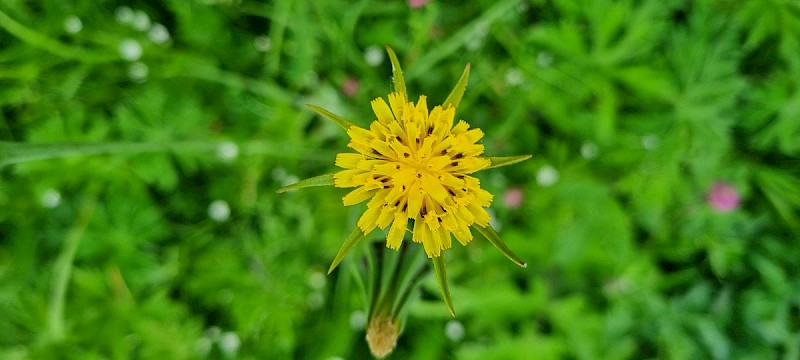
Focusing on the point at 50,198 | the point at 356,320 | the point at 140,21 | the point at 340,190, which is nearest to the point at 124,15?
the point at 140,21

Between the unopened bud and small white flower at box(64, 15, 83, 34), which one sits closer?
the unopened bud

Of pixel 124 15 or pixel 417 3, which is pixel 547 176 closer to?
pixel 417 3

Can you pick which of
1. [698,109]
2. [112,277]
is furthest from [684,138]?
[112,277]

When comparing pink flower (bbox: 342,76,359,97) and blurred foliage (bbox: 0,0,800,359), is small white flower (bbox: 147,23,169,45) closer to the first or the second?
blurred foliage (bbox: 0,0,800,359)

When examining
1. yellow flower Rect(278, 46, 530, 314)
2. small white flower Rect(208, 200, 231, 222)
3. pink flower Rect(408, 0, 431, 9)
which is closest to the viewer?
yellow flower Rect(278, 46, 530, 314)

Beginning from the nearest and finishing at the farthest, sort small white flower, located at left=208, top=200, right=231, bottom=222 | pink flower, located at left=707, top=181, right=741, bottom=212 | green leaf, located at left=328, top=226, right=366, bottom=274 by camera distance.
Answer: green leaf, located at left=328, top=226, right=366, bottom=274
pink flower, located at left=707, top=181, right=741, bottom=212
small white flower, located at left=208, top=200, right=231, bottom=222

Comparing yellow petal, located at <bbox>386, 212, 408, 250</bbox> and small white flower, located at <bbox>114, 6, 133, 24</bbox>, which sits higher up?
small white flower, located at <bbox>114, 6, 133, 24</bbox>

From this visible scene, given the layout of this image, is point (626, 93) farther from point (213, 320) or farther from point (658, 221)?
point (213, 320)

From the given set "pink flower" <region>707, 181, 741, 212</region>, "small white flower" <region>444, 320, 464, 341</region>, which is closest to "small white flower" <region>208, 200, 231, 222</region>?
"small white flower" <region>444, 320, 464, 341</region>

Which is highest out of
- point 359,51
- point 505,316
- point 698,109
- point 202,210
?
point 359,51
